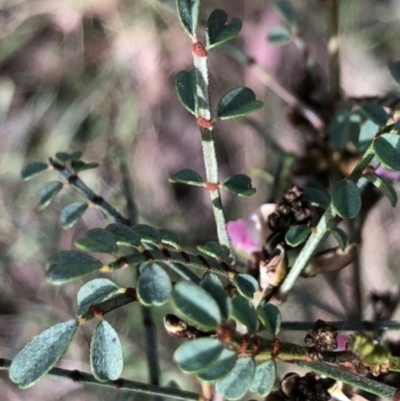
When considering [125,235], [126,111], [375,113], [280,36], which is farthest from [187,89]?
[126,111]

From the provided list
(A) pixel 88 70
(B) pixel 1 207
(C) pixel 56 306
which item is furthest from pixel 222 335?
(A) pixel 88 70

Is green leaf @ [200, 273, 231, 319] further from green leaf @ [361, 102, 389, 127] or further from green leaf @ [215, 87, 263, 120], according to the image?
green leaf @ [361, 102, 389, 127]

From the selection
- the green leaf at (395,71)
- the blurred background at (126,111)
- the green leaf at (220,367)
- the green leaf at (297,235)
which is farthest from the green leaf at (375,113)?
the blurred background at (126,111)

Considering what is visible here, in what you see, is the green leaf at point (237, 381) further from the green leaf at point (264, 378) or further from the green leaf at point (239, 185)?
the green leaf at point (239, 185)

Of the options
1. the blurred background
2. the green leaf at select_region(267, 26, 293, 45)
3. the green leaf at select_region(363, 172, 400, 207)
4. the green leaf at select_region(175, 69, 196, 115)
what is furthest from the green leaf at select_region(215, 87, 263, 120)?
the blurred background

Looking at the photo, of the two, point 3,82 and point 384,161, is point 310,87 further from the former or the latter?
point 3,82

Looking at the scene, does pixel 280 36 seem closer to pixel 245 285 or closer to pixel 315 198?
pixel 315 198

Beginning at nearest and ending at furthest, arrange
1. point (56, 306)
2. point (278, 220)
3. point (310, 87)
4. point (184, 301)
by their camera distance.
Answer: point (184, 301) → point (278, 220) → point (310, 87) → point (56, 306)
